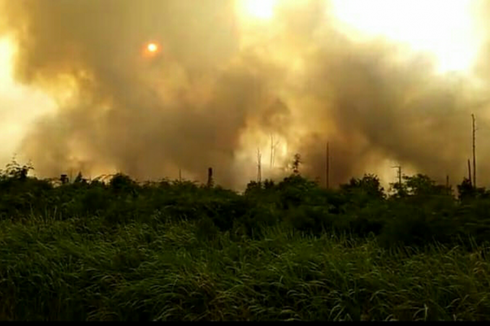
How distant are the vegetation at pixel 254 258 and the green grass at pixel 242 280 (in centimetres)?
2

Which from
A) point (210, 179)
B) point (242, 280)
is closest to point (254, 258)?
point (242, 280)

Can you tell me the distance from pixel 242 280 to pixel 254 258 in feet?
3.79

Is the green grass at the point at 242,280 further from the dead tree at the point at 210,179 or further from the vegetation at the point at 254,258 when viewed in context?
the dead tree at the point at 210,179

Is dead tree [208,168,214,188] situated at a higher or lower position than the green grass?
higher

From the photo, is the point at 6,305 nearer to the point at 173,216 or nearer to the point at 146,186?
the point at 173,216

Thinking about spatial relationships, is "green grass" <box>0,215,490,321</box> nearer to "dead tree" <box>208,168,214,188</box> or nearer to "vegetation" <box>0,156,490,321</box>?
"vegetation" <box>0,156,490,321</box>

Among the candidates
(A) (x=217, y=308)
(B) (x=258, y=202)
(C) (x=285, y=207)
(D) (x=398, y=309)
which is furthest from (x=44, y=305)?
(C) (x=285, y=207)

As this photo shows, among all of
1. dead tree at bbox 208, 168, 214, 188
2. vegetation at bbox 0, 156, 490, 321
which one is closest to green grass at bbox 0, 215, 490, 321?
vegetation at bbox 0, 156, 490, 321

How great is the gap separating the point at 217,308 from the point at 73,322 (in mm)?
1660

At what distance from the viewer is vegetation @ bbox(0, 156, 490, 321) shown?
6.39m

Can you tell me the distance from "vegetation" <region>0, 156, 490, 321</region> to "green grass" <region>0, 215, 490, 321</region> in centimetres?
2

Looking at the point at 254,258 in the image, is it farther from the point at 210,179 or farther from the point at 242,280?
the point at 210,179

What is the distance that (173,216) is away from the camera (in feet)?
38.9

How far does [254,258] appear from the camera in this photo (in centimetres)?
809
